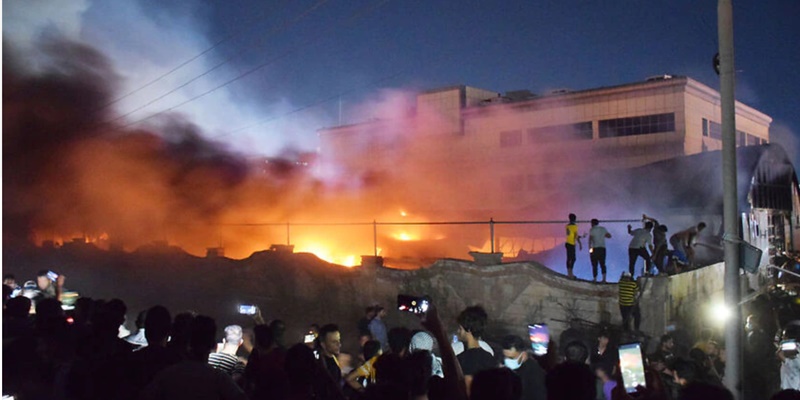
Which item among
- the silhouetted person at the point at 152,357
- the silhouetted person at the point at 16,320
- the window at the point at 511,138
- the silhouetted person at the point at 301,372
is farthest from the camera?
the window at the point at 511,138

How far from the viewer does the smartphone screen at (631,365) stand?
13.7ft

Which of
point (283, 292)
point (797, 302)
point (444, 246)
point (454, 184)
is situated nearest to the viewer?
point (797, 302)

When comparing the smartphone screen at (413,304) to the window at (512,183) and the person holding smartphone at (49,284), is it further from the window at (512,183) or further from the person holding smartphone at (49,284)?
the window at (512,183)

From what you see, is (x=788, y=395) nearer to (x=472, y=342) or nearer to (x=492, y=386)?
(x=492, y=386)

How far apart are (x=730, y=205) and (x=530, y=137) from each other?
1062 inches

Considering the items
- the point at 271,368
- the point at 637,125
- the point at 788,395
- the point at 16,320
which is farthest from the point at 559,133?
the point at 788,395

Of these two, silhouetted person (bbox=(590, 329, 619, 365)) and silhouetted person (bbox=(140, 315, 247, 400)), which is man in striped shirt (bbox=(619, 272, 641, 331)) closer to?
silhouetted person (bbox=(590, 329, 619, 365))

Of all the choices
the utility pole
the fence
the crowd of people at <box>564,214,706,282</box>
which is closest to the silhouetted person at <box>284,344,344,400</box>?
the utility pole

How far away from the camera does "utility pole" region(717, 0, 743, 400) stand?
589 centimetres

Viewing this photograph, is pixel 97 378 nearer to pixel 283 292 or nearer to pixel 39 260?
pixel 283 292

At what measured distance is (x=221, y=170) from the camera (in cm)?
2617

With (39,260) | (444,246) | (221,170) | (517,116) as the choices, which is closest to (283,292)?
(444,246)

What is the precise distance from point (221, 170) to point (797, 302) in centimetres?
2090

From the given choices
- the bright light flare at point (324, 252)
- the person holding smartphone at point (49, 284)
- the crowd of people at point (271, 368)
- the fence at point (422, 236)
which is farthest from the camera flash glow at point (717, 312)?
the person holding smartphone at point (49, 284)
